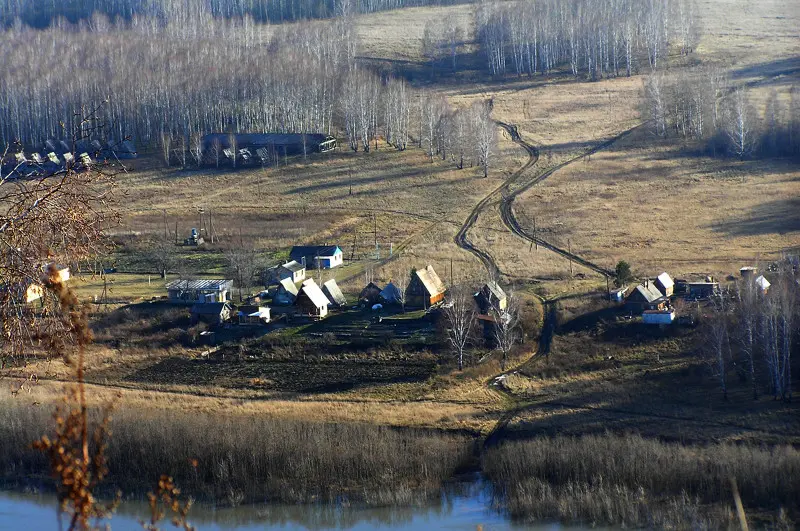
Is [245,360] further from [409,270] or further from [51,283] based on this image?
[51,283]

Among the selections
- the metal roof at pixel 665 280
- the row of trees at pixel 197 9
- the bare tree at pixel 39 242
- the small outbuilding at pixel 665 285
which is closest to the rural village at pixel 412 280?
the bare tree at pixel 39 242

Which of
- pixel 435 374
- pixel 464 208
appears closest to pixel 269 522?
pixel 435 374

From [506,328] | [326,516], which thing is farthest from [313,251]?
[326,516]

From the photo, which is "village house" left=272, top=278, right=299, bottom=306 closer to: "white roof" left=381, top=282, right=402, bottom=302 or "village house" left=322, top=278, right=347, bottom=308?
"village house" left=322, top=278, right=347, bottom=308

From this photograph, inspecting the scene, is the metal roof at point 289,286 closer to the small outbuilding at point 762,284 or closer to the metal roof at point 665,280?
the metal roof at point 665,280

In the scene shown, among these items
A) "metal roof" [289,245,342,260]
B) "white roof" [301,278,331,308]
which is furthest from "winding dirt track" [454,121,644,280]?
"white roof" [301,278,331,308]
